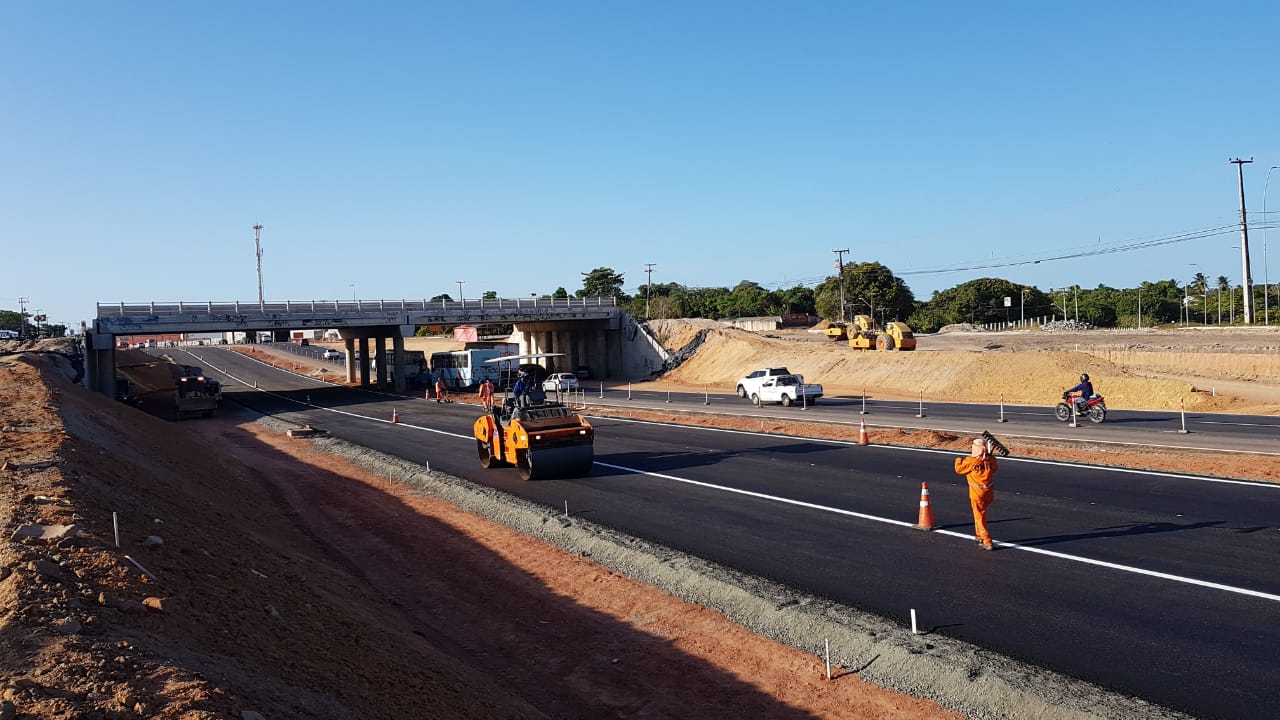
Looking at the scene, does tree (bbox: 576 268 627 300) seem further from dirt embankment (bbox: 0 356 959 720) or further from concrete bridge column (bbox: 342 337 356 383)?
dirt embankment (bbox: 0 356 959 720)

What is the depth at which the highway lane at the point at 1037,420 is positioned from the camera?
2344 cm

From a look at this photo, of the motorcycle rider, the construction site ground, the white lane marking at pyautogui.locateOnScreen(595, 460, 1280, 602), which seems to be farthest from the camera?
the motorcycle rider

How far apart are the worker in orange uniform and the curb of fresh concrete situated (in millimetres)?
3286

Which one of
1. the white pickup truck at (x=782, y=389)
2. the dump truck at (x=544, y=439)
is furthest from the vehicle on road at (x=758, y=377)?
the dump truck at (x=544, y=439)

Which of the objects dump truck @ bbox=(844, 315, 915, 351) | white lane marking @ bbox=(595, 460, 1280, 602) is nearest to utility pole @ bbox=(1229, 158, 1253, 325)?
dump truck @ bbox=(844, 315, 915, 351)

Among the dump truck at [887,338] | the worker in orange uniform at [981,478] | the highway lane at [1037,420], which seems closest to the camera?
the worker in orange uniform at [981,478]

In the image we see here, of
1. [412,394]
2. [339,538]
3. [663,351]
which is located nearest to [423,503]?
[339,538]

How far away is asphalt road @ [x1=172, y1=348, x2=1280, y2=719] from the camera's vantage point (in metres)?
8.66

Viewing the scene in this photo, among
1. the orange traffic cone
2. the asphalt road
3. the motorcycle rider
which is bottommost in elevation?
the asphalt road

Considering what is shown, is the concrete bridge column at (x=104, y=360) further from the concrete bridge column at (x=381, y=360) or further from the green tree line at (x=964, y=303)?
the green tree line at (x=964, y=303)

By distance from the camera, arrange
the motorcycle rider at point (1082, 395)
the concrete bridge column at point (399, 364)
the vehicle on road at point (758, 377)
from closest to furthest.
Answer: the motorcycle rider at point (1082, 395), the vehicle on road at point (758, 377), the concrete bridge column at point (399, 364)

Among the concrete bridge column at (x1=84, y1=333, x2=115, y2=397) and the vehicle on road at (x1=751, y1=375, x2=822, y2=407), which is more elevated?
the concrete bridge column at (x1=84, y1=333, x2=115, y2=397)

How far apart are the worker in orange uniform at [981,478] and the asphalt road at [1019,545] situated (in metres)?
0.39

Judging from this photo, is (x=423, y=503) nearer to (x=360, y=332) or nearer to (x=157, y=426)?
(x=157, y=426)
